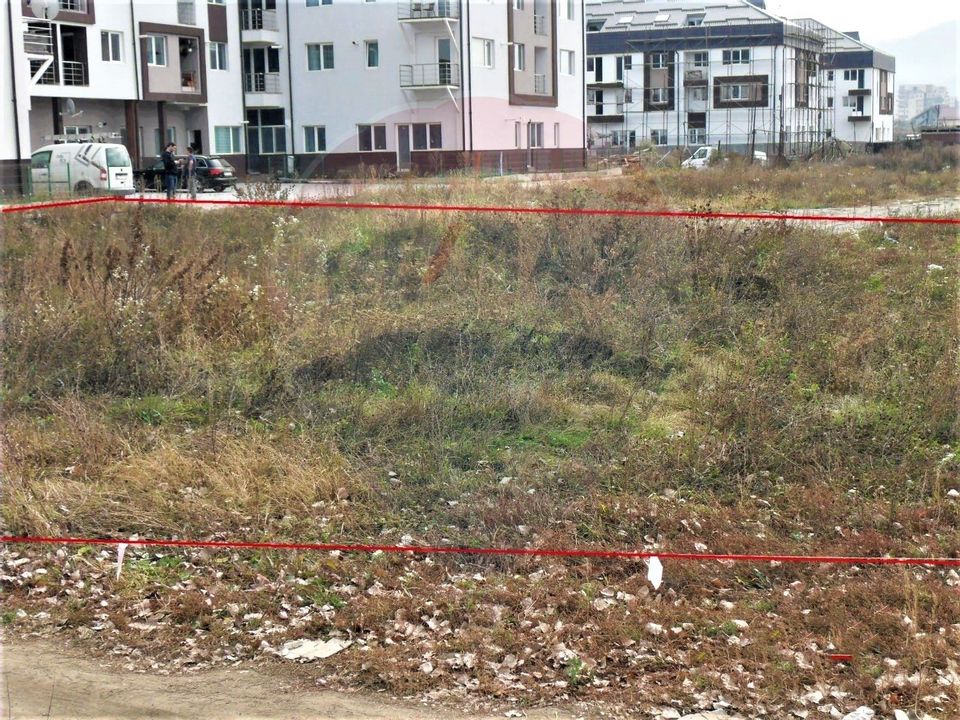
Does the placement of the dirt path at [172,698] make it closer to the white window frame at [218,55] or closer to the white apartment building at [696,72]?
the white window frame at [218,55]

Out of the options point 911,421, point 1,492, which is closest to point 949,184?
point 911,421

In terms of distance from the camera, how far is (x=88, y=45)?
37.8 metres

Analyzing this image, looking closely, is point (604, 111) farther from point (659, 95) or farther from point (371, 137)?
point (371, 137)

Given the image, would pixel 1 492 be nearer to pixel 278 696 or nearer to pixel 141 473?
pixel 141 473

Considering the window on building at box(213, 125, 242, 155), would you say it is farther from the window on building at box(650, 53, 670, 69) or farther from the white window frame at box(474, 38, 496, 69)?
the window on building at box(650, 53, 670, 69)

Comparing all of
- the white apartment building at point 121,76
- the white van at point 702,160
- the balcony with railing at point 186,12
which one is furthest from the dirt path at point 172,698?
the balcony with railing at point 186,12

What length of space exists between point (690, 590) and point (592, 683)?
121 centimetres

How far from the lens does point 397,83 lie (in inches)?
1722

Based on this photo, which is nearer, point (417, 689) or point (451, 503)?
point (417, 689)

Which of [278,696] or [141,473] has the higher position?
[141,473]

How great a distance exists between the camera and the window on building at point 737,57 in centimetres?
5916

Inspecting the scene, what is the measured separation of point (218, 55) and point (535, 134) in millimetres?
13674

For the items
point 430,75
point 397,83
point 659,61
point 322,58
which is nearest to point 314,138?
point 322,58

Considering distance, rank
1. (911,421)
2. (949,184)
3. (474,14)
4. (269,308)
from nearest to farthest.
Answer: (911,421), (269,308), (949,184), (474,14)
